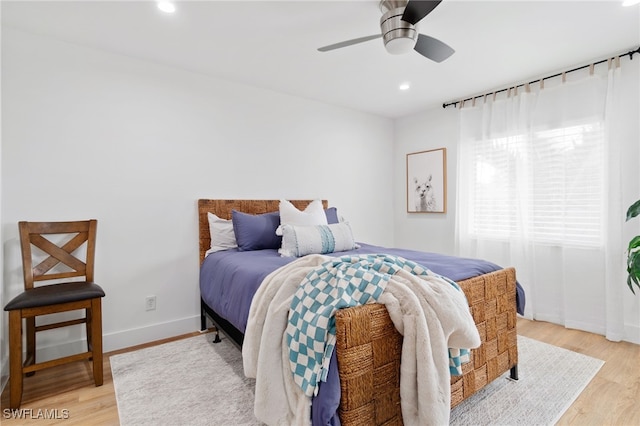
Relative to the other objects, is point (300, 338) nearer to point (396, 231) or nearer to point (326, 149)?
point (326, 149)

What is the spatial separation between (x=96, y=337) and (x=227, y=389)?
0.92 meters

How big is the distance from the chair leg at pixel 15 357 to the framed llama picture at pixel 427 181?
4.12m

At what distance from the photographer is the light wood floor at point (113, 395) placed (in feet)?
5.71

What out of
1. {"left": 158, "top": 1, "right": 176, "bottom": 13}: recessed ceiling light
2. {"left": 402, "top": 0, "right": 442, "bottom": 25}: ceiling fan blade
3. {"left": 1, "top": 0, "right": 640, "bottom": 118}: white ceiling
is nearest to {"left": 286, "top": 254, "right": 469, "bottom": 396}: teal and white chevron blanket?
{"left": 402, "top": 0, "right": 442, "bottom": 25}: ceiling fan blade

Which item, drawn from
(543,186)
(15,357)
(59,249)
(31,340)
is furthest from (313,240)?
(543,186)

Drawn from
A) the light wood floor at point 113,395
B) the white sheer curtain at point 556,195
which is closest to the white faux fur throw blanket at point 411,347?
the light wood floor at point 113,395

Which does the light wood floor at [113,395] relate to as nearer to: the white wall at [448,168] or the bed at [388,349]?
the bed at [388,349]

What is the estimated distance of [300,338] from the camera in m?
1.28

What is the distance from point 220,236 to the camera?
296cm

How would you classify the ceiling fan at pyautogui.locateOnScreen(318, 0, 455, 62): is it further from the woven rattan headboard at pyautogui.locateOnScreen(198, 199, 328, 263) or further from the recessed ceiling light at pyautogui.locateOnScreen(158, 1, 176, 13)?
the woven rattan headboard at pyautogui.locateOnScreen(198, 199, 328, 263)

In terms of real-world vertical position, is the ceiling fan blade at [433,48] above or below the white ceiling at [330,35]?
below

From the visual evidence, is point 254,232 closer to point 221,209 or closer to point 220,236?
point 220,236

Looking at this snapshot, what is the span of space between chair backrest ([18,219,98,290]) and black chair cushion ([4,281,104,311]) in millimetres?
201

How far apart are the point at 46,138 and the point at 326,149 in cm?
271
